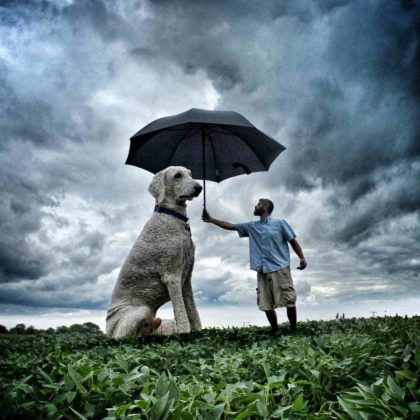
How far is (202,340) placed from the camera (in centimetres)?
623

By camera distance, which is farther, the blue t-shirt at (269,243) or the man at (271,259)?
the blue t-shirt at (269,243)

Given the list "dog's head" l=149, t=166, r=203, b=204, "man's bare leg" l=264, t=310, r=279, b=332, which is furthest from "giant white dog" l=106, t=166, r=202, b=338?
"man's bare leg" l=264, t=310, r=279, b=332

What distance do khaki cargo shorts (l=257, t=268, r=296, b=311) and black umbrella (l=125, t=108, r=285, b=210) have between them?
7.61 ft

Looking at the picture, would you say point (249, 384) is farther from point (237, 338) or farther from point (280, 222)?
point (280, 222)

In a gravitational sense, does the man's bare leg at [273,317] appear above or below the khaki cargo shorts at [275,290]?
below

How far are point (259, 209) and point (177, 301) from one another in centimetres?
247

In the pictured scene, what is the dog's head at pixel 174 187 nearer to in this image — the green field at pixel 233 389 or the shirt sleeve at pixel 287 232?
the shirt sleeve at pixel 287 232

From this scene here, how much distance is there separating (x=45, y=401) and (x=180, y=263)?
4.93m

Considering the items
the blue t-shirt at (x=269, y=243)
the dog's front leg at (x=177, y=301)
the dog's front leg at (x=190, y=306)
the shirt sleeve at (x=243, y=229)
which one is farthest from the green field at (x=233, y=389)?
the shirt sleeve at (x=243, y=229)

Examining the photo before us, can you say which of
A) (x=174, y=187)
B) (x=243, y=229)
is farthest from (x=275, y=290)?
(x=174, y=187)

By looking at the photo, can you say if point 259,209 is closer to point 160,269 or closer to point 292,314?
point 292,314

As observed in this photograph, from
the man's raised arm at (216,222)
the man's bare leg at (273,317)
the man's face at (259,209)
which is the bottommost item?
the man's bare leg at (273,317)

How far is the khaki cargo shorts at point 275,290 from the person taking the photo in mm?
7539

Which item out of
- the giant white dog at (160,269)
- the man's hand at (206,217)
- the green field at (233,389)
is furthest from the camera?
the man's hand at (206,217)
